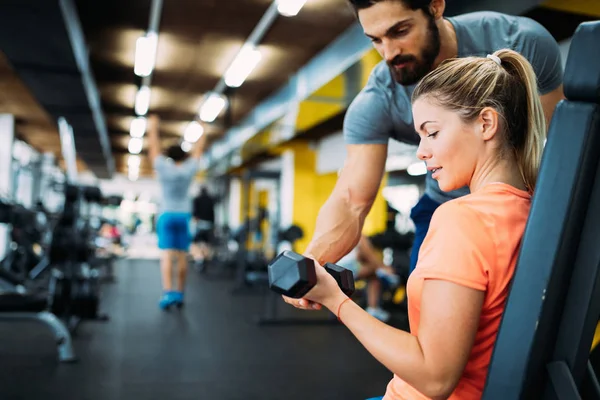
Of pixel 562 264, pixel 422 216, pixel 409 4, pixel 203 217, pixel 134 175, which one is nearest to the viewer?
pixel 562 264

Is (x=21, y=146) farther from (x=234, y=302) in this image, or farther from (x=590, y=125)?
(x=590, y=125)

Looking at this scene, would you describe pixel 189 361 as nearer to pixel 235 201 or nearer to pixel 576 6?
pixel 576 6

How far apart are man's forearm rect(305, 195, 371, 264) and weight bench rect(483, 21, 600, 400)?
2.09 ft

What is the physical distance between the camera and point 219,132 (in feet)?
40.7

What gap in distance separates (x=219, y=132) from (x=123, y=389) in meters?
10.3

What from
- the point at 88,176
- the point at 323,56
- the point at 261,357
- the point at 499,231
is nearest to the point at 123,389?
the point at 261,357

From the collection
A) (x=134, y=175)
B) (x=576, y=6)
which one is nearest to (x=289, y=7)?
(x=576, y=6)

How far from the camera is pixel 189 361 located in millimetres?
2996

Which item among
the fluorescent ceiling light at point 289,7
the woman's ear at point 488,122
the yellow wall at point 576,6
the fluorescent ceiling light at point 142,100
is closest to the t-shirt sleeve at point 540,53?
the woman's ear at point 488,122

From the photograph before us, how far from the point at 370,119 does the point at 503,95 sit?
23.3 inches

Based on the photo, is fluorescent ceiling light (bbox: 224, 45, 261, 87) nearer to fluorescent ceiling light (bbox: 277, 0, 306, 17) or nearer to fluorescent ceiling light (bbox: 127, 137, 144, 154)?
fluorescent ceiling light (bbox: 277, 0, 306, 17)

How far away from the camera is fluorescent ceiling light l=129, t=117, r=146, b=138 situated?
10781mm

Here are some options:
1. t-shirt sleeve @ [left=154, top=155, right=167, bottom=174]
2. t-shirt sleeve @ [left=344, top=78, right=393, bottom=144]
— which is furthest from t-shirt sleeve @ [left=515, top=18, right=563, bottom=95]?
t-shirt sleeve @ [left=154, top=155, right=167, bottom=174]

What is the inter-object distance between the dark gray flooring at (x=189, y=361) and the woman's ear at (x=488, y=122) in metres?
1.94
